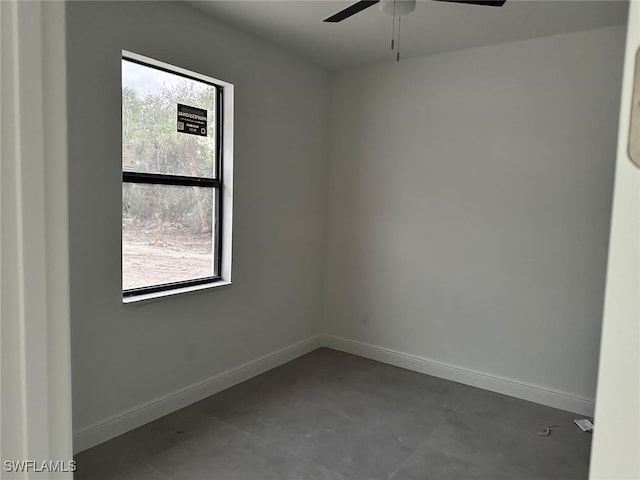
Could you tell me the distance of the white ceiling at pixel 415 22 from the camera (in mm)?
2830

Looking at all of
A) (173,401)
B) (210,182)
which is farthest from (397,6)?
(173,401)

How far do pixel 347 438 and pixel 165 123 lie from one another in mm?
2425

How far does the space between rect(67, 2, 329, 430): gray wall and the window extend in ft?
0.39

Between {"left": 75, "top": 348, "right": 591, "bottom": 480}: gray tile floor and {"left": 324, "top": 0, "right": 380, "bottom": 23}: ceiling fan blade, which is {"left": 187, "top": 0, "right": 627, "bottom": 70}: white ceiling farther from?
{"left": 75, "top": 348, "right": 591, "bottom": 480}: gray tile floor

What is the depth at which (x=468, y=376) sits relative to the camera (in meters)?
3.75

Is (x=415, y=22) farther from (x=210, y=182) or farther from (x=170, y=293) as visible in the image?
(x=170, y=293)

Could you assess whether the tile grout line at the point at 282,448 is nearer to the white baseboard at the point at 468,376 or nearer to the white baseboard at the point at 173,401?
the white baseboard at the point at 173,401

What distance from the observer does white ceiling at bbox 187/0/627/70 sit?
9.29 feet

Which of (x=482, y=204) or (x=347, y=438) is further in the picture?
(x=482, y=204)

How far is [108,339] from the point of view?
2.68 metres

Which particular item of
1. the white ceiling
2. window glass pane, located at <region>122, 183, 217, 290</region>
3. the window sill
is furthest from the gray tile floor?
the white ceiling

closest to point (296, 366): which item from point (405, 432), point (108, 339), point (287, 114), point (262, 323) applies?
point (262, 323)

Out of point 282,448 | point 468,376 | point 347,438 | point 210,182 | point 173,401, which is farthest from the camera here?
point 468,376

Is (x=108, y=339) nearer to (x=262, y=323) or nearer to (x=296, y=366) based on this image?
(x=262, y=323)
